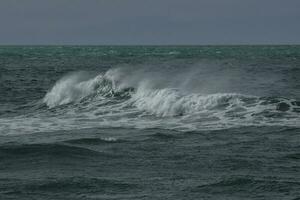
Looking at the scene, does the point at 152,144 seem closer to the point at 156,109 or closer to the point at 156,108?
the point at 156,109

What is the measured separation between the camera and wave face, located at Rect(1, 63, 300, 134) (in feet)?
77.5

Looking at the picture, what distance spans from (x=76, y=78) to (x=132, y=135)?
68.7 ft

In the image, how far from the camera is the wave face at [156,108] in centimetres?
2361

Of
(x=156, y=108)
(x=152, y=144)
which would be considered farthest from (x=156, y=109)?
(x=152, y=144)

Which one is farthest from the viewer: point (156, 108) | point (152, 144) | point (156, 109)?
point (156, 108)

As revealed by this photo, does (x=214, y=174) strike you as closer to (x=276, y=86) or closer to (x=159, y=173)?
(x=159, y=173)

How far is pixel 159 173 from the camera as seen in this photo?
14875mm

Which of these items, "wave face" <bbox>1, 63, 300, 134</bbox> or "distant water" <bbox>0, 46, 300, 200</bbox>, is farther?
"wave face" <bbox>1, 63, 300, 134</bbox>

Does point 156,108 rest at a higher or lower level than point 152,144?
lower

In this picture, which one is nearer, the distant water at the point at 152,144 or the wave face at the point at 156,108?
the distant water at the point at 152,144

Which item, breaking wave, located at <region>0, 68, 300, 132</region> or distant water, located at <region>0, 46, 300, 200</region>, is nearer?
distant water, located at <region>0, 46, 300, 200</region>

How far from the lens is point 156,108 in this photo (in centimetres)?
2759

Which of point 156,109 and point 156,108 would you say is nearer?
point 156,109

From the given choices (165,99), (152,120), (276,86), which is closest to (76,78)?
(276,86)
